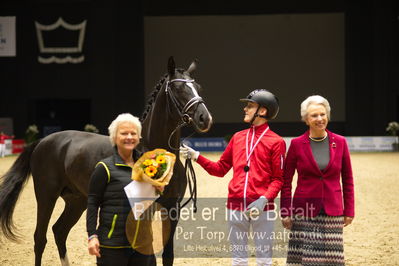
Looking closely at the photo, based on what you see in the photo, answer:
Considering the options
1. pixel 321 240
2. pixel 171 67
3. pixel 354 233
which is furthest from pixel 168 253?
pixel 354 233

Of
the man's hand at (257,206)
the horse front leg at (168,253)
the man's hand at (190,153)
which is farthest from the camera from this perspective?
the horse front leg at (168,253)

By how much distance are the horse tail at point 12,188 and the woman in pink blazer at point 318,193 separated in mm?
2470

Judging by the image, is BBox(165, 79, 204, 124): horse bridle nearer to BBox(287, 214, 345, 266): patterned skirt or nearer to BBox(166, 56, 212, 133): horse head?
BBox(166, 56, 212, 133): horse head

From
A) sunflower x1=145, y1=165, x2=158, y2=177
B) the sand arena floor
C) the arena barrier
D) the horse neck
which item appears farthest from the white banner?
sunflower x1=145, y1=165, x2=158, y2=177

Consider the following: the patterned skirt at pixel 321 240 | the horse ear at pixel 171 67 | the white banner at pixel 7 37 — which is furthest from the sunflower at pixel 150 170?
the white banner at pixel 7 37

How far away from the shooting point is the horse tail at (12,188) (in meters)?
4.26

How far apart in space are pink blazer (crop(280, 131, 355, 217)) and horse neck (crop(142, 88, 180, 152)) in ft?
3.12

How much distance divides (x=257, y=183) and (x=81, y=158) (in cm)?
169

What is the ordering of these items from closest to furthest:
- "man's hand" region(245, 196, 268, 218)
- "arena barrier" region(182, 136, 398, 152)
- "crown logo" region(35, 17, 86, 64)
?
"man's hand" region(245, 196, 268, 218), "arena barrier" region(182, 136, 398, 152), "crown logo" region(35, 17, 86, 64)

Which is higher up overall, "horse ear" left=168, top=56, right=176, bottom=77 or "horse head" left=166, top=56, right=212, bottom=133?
"horse ear" left=168, top=56, right=176, bottom=77

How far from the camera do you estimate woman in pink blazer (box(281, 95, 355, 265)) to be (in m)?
2.94

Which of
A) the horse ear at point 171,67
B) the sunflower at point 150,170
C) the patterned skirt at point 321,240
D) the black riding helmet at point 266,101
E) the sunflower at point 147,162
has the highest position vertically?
the horse ear at point 171,67

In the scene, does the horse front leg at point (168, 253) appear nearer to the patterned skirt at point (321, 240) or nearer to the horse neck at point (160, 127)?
A: the horse neck at point (160, 127)

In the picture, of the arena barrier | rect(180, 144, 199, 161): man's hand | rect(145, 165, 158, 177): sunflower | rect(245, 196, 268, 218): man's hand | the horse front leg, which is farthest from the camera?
the arena barrier
